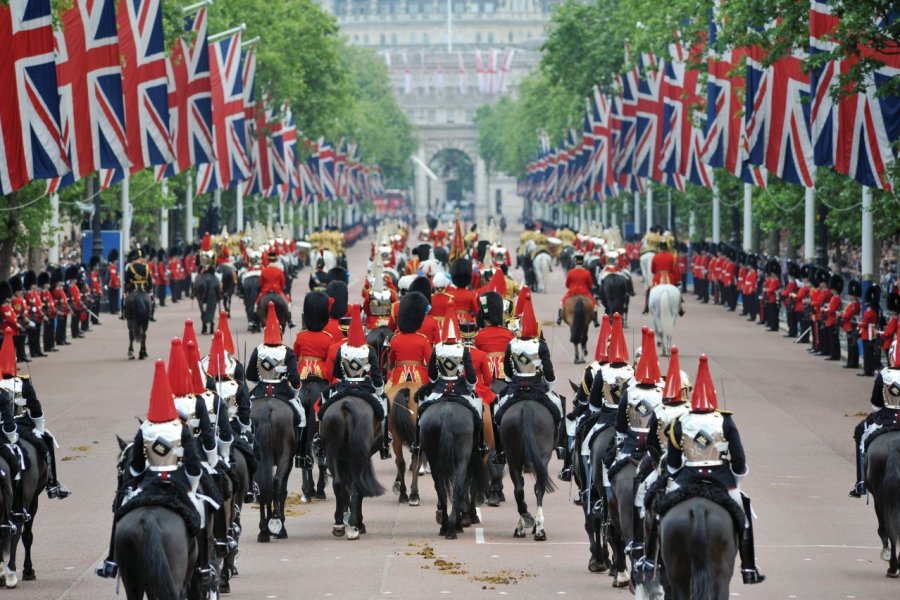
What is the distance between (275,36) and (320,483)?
58.6m

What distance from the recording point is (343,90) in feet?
310

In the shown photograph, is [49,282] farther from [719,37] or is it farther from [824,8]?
[824,8]

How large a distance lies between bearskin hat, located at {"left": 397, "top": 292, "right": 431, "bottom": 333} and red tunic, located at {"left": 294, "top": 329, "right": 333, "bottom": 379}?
2.61ft

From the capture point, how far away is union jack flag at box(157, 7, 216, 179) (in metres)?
48.6

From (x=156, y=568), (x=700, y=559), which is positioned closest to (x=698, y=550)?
(x=700, y=559)

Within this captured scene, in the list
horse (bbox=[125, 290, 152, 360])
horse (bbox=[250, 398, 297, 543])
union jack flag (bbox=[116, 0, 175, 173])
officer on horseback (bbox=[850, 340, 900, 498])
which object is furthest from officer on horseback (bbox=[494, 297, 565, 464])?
union jack flag (bbox=[116, 0, 175, 173])

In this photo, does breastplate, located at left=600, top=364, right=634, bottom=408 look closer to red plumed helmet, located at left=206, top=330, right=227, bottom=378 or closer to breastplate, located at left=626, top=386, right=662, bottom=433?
breastplate, located at left=626, top=386, right=662, bottom=433

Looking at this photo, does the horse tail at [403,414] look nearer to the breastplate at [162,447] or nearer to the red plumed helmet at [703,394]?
the breastplate at [162,447]

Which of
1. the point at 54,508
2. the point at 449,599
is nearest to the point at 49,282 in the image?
the point at 54,508

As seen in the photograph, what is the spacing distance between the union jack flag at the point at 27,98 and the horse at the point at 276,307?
23.6 feet

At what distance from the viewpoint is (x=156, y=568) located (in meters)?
13.2

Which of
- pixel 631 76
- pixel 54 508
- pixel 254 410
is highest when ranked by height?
pixel 631 76

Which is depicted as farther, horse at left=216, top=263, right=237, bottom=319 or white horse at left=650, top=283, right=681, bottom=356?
horse at left=216, top=263, right=237, bottom=319

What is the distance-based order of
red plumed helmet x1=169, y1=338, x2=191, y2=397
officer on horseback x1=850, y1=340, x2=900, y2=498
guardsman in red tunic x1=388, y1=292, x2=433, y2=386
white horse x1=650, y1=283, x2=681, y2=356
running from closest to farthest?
red plumed helmet x1=169, y1=338, x2=191, y2=397 < officer on horseback x1=850, y1=340, x2=900, y2=498 < guardsman in red tunic x1=388, y1=292, x2=433, y2=386 < white horse x1=650, y1=283, x2=681, y2=356
